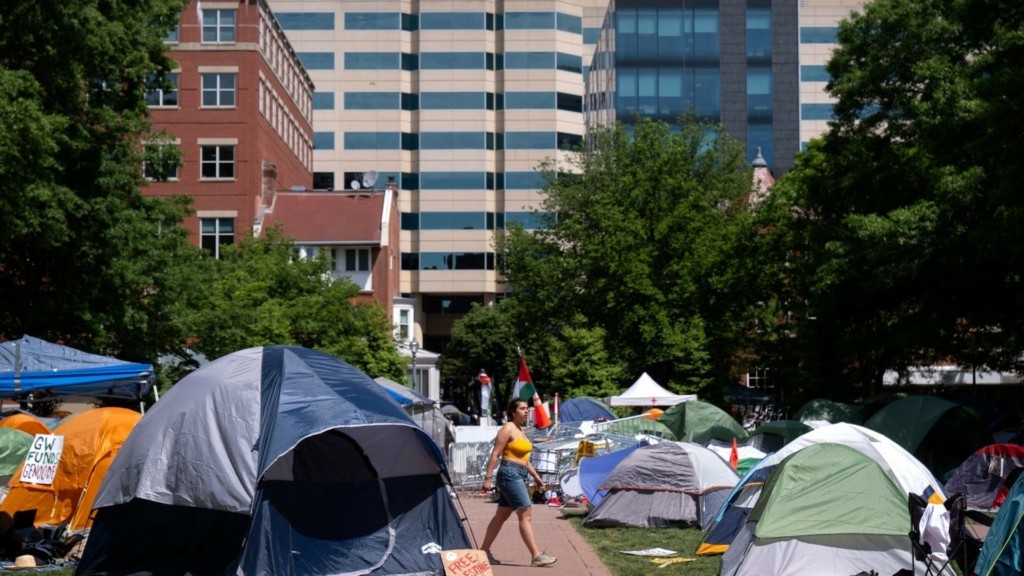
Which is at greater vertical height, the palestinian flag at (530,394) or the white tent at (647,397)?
the palestinian flag at (530,394)

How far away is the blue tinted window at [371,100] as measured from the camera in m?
79.9

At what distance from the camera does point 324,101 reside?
80.3m

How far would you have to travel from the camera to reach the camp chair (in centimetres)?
1107

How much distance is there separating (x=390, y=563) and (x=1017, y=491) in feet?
20.8

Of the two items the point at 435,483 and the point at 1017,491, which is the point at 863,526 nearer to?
the point at 1017,491

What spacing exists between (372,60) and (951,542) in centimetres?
7197

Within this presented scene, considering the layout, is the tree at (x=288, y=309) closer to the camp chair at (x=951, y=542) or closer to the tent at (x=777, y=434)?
the tent at (x=777, y=434)

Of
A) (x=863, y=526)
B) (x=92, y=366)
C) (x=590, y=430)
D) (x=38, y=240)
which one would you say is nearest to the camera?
(x=863, y=526)

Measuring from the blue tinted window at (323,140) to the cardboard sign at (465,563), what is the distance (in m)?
69.3

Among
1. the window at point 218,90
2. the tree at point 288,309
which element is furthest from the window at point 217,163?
the tree at point 288,309

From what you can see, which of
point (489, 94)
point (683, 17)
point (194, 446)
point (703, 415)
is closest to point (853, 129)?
point (703, 415)

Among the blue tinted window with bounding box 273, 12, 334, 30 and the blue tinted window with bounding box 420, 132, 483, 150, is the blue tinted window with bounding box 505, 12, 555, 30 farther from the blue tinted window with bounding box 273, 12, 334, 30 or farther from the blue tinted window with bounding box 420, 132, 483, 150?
the blue tinted window with bounding box 273, 12, 334, 30

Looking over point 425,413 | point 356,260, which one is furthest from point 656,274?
point 425,413

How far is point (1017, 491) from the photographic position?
10078mm
